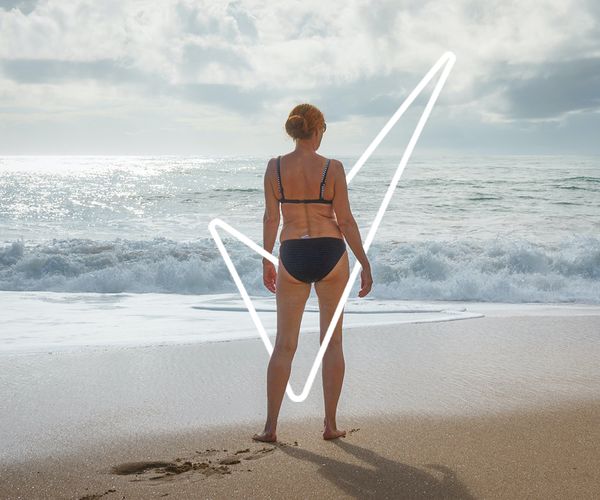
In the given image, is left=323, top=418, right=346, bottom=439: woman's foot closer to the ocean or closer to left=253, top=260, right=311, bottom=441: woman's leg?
left=253, top=260, right=311, bottom=441: woman's leg

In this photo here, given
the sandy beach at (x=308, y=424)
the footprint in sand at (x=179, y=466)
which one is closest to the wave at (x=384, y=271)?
the sandy beach at (x=308, y=424)

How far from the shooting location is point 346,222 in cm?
437

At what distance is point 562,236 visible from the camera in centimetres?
2173

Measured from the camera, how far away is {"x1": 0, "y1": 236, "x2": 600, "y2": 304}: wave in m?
13.5

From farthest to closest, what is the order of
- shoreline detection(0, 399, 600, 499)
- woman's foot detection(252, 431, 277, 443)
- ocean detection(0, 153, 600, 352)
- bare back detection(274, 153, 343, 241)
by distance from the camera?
ocean detection(0, 153, 600, 352) → woman's foot detection(252, 431, 277, 443) → bare back detection(274, 153, 343, 241) → shoreline detection(0, 399, 600, 499)

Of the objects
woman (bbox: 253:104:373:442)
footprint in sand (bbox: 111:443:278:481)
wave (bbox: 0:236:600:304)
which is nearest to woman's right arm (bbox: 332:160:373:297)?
woman (bbox: 253:104:373:442)

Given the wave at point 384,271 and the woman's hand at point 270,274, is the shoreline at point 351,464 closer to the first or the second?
the woman's hand at point 270,274

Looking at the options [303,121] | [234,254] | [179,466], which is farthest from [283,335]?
[234,254]

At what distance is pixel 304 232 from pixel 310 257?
156 mm

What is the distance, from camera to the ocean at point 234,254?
1022cm

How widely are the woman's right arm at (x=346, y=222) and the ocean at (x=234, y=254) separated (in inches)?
155

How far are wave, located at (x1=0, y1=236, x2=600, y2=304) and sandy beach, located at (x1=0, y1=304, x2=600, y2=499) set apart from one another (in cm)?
592

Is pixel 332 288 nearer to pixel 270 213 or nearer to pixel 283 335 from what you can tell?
pixel 283 335

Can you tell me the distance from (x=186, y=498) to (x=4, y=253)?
14564 mm
